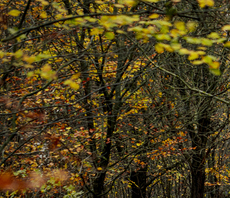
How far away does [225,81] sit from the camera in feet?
21.0

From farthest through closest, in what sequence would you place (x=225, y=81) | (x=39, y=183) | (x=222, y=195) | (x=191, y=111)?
(x=222, y=195), (x=191, y=111), (x=225, y=81), (x=39, y=183)

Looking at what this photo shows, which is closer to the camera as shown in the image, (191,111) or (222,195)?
(191,111)

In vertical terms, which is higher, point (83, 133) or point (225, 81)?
point (225, 81)

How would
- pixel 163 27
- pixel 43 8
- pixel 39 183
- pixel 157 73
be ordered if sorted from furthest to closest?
pixel 157 73 → pixel 43 8 → pixel 39 183 → pixel 163 27

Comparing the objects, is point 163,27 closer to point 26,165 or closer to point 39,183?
point 39,183

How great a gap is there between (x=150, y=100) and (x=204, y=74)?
212 centimetres

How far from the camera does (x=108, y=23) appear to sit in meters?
2.57

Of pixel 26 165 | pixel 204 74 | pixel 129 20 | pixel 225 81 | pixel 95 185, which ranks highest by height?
pixel 204 74

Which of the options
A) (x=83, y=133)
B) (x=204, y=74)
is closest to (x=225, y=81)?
(x=204, y=74)

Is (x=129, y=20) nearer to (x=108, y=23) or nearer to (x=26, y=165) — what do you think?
(x=108, y=23)

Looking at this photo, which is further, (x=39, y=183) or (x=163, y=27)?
(x=39, y=183)

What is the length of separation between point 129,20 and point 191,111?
5.10 metres

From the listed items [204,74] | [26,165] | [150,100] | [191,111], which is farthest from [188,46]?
[26,165]

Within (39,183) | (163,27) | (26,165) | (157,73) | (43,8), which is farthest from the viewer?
(157,73)
